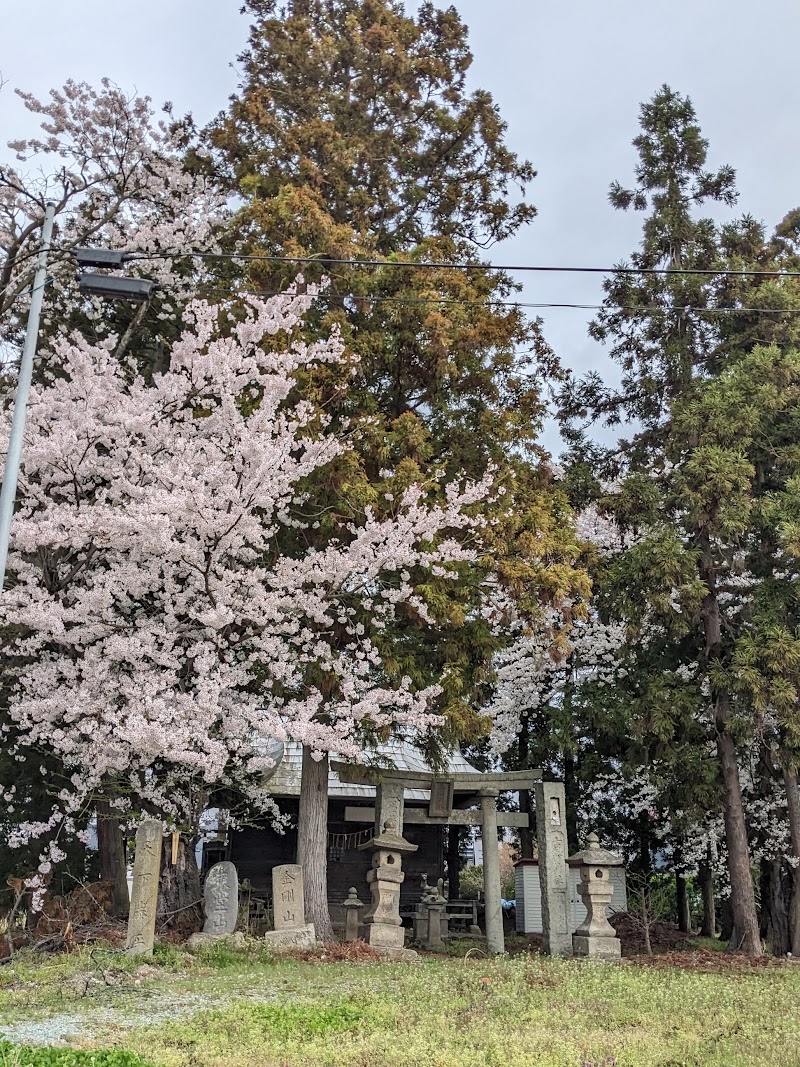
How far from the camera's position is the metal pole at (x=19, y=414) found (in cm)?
838

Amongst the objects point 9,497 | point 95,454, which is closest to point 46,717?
point 95,454

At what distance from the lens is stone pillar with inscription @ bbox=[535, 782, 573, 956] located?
13.8m

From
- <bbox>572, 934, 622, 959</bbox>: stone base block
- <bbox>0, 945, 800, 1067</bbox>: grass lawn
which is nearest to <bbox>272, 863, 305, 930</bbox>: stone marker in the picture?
<bbox>0, 945, 800, 1067</bbox>: grass lawn

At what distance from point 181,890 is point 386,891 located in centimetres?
322

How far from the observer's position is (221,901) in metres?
12.8

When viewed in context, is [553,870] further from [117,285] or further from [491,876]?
[117,285]

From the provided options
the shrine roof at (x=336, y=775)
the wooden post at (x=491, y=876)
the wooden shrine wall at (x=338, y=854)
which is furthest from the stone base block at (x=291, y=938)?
the wooden shrine wall at (x=338, y=854)

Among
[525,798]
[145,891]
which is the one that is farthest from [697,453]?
[525,798]

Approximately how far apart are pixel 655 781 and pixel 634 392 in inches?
305

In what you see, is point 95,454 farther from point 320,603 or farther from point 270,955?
point 270,955

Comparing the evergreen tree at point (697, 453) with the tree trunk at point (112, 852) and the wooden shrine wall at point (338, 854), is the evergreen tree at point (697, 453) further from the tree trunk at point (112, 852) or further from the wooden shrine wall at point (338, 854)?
the tree trunk at point (112, 852)

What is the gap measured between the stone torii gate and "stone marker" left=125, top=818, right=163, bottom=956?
3240mm

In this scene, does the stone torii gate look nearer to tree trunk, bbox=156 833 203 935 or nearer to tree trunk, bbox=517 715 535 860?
tree trunk, bbox=156 833 203 935

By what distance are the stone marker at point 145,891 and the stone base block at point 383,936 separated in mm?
3528
